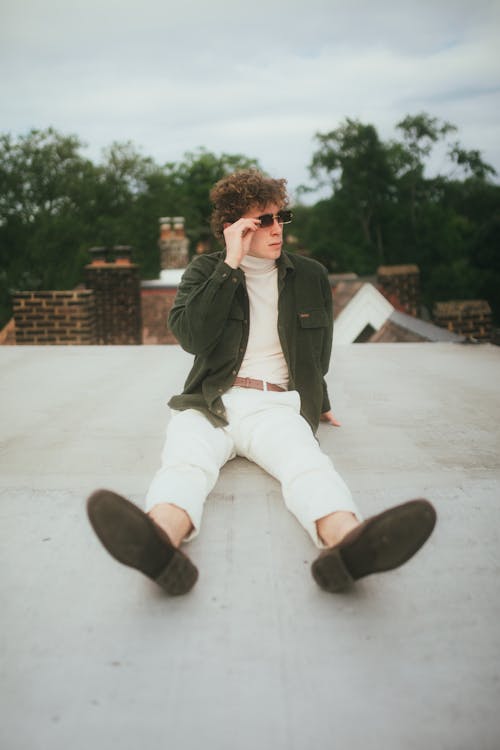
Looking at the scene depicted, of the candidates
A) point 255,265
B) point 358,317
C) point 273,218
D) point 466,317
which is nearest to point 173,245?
point 358,317

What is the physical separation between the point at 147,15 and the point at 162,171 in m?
10.0

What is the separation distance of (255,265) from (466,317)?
25.9 feet

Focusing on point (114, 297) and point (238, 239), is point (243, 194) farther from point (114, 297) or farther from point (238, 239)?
point (114, 297)

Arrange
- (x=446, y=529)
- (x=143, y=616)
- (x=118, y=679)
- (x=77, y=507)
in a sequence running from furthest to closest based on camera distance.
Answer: (x=77, y=507), (x=446, y=529), (x=143, y=616), (x=118, y=679)

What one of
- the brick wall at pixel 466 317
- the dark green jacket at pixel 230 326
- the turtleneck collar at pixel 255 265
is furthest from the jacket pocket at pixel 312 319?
the brick wall at pixel 466 317

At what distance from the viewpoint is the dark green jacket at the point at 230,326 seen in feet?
7.33

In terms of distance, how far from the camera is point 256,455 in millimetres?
2197

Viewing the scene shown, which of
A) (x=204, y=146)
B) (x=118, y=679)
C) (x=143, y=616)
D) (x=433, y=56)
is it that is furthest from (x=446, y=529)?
(x=433, y=56)

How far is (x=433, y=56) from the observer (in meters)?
45.2

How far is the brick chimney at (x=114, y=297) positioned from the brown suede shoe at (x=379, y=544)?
38.0ft

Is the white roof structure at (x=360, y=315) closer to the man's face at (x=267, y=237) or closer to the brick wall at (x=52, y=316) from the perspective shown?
the brick wall at (x=52, y=316)

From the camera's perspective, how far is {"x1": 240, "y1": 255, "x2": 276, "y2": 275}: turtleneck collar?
2.49 metres

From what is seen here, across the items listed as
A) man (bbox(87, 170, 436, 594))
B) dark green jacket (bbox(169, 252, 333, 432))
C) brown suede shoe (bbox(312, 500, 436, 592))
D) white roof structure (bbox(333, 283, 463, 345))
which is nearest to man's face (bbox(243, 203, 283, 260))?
man (bbox(87, 170, 436, 594))

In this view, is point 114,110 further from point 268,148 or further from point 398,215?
point 398,215
